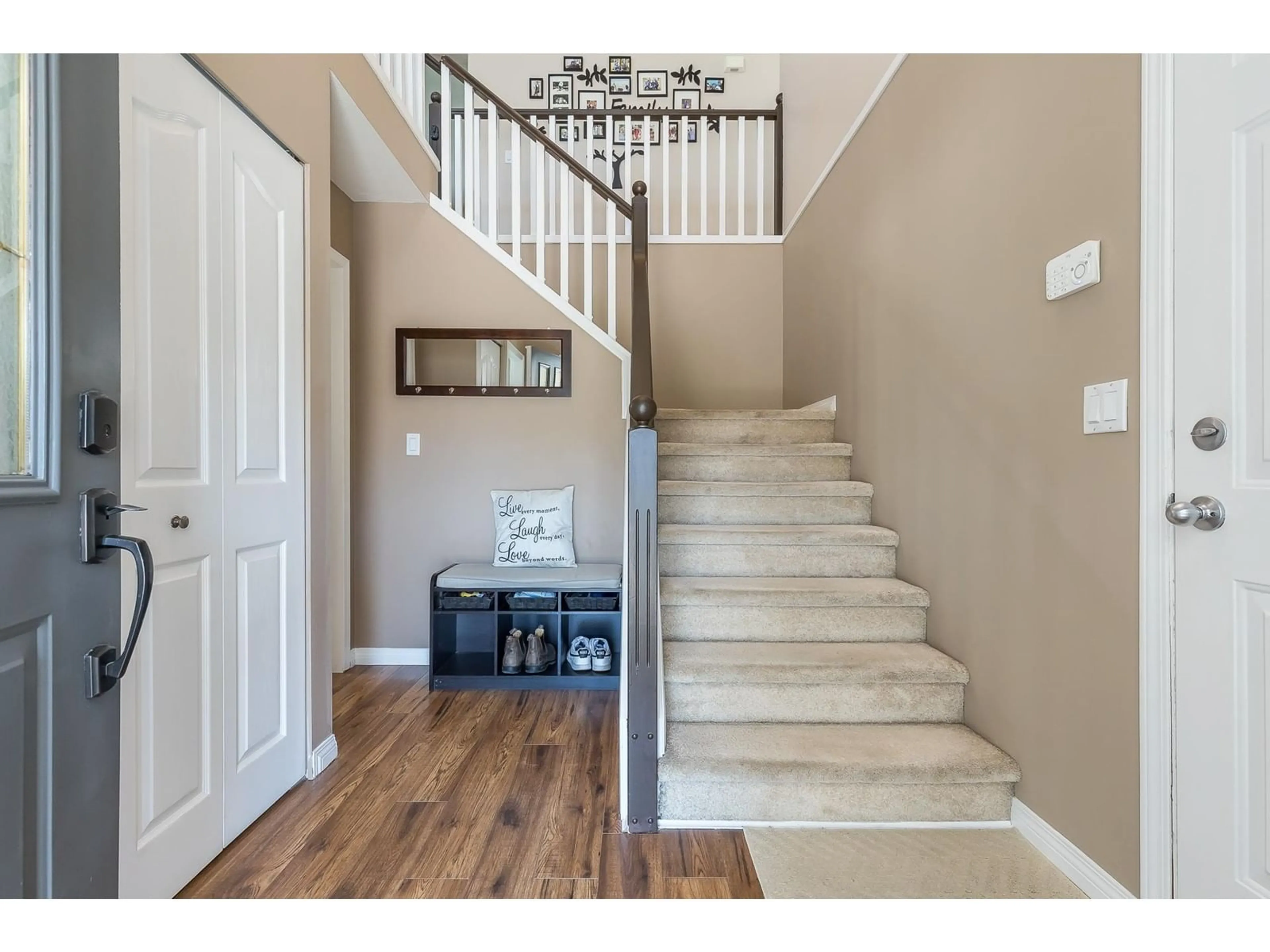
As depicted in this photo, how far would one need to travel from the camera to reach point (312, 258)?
1.88 meters

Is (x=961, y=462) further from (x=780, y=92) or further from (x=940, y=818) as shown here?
(x=780, y=92)

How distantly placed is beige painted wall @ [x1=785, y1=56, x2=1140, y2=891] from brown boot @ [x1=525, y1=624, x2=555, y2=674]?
63.2 inches

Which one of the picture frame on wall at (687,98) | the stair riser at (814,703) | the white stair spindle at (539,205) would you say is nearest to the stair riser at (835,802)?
the stair riser at (814,703)

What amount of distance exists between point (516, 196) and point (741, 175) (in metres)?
1.62

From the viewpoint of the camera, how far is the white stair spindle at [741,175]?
3.80 meters

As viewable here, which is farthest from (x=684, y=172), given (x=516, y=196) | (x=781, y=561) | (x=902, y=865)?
(x=902, y=865)

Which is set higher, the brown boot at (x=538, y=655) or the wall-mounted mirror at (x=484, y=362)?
the wall-mounted mirror at (x=484, y=362)

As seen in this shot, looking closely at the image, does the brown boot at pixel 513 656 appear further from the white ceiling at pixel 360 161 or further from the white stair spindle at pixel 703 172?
the white stair spindle at pixel 703 172

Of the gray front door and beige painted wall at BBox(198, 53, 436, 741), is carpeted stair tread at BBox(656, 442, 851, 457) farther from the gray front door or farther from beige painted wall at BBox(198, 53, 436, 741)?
the gray front door

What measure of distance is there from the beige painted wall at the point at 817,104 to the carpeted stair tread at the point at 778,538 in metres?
1.84

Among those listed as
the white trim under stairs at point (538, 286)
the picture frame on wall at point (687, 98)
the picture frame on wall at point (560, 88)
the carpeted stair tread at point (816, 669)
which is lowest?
the carpeted stair tread at point (816, 669)

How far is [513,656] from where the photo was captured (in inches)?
106

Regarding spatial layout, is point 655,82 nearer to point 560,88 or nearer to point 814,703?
point 560,88

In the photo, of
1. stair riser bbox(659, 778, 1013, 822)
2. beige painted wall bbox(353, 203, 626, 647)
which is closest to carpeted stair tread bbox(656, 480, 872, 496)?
beige painted wall bbox(353, 203, 626, 647)
